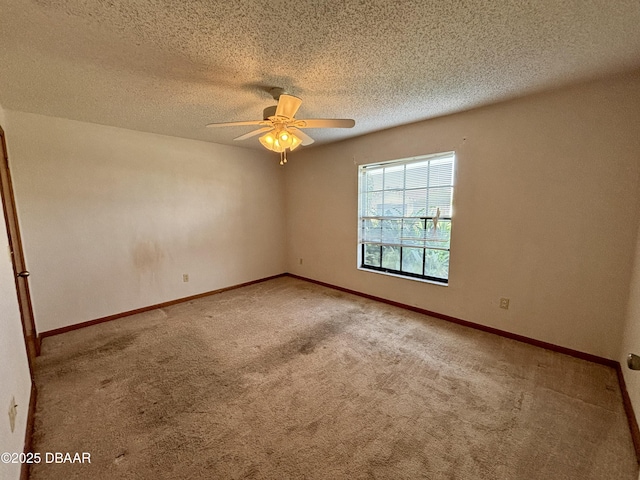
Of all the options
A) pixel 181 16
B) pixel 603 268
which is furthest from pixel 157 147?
pixel 603 268

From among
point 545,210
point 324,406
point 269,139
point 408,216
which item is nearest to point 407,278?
point 408,216

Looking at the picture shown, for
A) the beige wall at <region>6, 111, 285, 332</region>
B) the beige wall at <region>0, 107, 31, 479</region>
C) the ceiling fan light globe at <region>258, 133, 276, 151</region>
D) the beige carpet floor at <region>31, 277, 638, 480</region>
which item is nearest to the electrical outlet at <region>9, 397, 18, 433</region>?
the beige wall at <region>0, 107, 31, 479</region>

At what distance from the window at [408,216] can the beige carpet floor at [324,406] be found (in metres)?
0.86

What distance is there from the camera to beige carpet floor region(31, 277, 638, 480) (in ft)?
4.42

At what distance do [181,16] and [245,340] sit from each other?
253 cm

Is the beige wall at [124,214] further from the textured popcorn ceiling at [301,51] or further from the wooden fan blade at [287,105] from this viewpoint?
the wooden fan blade at [287,105]

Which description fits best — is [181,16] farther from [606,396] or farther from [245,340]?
[606,396]

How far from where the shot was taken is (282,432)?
154cm

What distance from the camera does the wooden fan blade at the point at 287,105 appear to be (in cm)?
177

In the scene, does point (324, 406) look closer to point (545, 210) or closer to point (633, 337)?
point (633, 337)

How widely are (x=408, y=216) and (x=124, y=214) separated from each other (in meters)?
3.55

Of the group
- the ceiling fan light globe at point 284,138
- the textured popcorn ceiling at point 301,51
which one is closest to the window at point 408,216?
the textured popcorn ceiling at point 301,51

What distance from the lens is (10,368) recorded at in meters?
1.39

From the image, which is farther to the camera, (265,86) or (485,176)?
(485,176)
